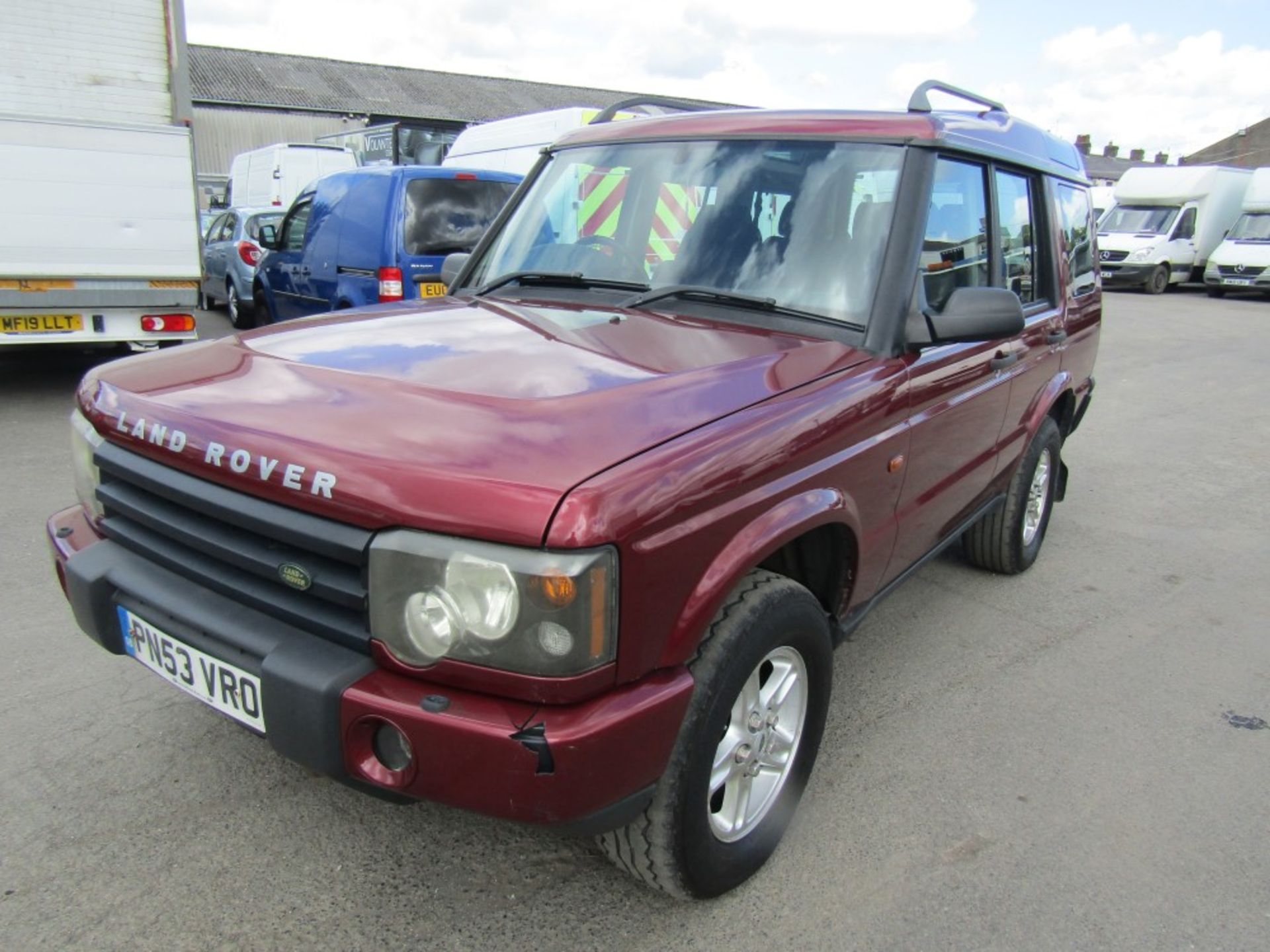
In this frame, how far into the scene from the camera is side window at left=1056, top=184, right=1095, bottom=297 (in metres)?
4.47

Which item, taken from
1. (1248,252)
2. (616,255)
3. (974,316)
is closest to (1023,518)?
(974,316)

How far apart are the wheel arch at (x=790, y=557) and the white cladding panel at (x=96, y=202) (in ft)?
21.1

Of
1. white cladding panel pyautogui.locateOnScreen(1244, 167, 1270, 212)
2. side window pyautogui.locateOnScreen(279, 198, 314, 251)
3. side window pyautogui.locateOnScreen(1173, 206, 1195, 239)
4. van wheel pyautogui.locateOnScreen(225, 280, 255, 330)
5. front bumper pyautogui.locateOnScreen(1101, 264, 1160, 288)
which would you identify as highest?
white cladding panel pyautogui.locateOnScreen(1244, 167, 1270, 212)

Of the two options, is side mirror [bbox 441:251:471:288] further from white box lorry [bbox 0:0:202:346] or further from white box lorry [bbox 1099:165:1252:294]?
white box lorry [bbox 1099:165:1252:294]

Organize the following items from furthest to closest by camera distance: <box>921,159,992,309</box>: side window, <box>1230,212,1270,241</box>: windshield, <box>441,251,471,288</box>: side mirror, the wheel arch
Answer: <box>1230,212,1270,241</box>: windshield, <box>441,251,471,288</box>: side mirror, <box>921,159,992,309</box>: side window, the wheel arch

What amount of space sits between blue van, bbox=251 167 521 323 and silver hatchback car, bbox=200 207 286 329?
9.91 feet

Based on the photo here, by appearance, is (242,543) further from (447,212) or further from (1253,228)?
(1253,228)

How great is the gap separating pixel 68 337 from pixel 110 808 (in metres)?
5.69

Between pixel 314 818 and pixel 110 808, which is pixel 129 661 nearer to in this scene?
pixel 110 808

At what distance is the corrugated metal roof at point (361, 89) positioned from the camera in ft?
141

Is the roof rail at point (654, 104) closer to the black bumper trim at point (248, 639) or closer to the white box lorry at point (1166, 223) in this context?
the black bumper trim at point (248, 639)

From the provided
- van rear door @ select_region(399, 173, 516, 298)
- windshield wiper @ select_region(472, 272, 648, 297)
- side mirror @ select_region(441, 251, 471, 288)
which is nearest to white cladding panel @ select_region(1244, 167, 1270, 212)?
van rear door @ select_region(399, 173, 516, 298)

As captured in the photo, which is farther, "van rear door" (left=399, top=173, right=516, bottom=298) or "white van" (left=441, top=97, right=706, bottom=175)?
"white van" (left=441, top=97, right=706, bottom=175)

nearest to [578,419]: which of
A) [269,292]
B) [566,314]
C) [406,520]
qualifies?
[406,520]
